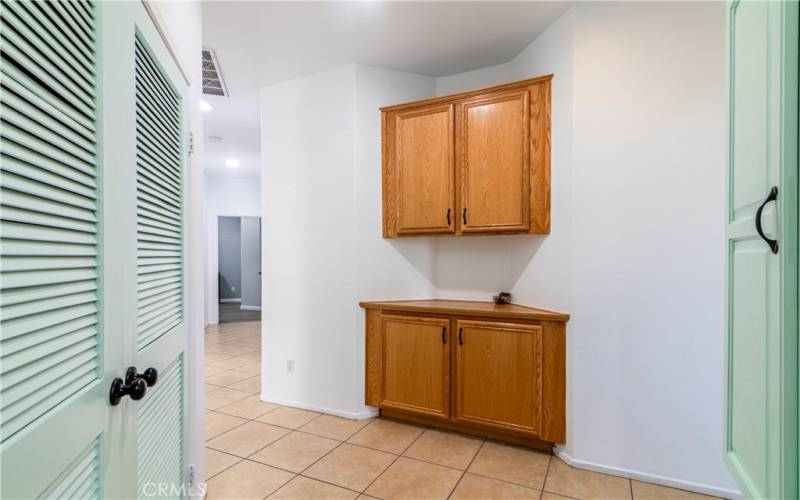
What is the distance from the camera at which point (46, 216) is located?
683mm

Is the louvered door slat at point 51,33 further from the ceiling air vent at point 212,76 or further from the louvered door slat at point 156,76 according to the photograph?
the ceiling air vent at point 212,76

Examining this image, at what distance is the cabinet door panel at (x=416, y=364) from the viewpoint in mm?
2679

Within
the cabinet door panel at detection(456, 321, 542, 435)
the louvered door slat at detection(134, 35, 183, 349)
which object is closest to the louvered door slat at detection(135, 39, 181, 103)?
the louvered door slat at detection(134, 35, 183, 349)

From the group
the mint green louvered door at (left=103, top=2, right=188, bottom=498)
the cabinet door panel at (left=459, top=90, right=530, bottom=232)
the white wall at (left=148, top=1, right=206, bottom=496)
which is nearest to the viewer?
the mint green louvered door at (left=103, top=2, right=188, bottom=498)

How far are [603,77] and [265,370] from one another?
3.22 metres

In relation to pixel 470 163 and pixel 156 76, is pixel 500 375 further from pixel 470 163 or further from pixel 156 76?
pixel 156 76

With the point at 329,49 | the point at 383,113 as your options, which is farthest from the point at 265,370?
the point at 329,49

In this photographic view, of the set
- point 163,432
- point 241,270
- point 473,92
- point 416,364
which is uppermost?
point 473,92

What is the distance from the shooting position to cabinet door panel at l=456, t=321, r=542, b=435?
2391 millimetres

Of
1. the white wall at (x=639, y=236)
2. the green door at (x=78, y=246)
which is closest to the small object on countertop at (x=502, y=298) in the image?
the white wall at (x=639, y=236)

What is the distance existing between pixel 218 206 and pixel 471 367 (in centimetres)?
600

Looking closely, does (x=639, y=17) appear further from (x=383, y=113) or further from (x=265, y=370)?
(x=265, y=370)

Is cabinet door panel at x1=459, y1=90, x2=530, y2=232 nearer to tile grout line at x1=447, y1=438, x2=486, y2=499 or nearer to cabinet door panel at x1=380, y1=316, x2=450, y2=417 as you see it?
cabinet door panel at x1=380, y1=316, x2=450, y2=417

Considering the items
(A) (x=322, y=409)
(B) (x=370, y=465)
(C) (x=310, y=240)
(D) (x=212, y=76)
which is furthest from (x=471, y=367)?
(D) (x=212, y=76)
